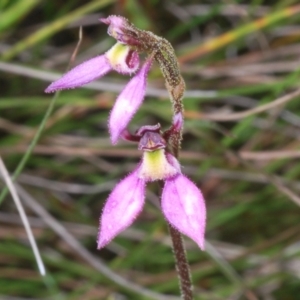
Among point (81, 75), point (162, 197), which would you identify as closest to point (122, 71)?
point (81, 75)

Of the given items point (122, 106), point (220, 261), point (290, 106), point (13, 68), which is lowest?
point (122, 106)

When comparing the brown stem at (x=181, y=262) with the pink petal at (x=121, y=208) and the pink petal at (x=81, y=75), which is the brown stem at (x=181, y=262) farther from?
the pink petal at (x=81, y=75)

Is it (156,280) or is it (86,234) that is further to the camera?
(86,234)

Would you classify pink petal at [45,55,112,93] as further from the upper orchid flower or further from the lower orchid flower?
the lower orchid flower

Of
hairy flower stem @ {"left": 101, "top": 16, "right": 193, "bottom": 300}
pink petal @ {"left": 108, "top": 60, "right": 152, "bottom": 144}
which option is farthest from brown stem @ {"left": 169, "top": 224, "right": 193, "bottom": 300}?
pink petal @ {"left": 108, "top": 60, "right": 152, "bottom": 144}

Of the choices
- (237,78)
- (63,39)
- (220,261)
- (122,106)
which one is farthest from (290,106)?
(122,106)

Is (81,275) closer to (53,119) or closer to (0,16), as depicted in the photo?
(53,119)

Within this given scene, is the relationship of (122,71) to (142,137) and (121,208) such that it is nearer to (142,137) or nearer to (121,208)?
(142,137)
